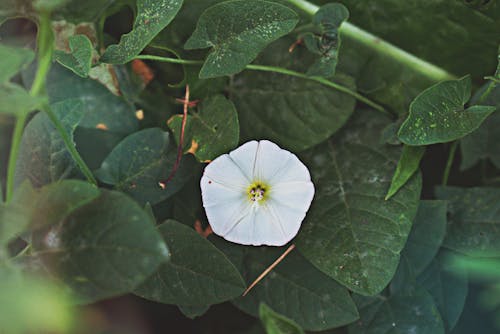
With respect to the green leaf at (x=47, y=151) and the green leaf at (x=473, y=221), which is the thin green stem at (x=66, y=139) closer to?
the green leaf at (x=47, y=151)

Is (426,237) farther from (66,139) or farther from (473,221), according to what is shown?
(66,139)

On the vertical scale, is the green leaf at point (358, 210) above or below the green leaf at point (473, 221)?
above

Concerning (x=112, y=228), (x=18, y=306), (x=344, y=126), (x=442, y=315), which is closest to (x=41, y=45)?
(x=112, y=228)

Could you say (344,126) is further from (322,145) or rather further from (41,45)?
(41,45)

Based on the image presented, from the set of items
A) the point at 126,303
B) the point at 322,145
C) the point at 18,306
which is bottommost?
the point at 126,303

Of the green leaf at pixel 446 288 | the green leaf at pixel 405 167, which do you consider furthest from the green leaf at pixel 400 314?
the green leaf at pixel 405 167

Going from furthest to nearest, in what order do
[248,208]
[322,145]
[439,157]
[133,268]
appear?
[439,157], [322,145], [248,208], [133,268]

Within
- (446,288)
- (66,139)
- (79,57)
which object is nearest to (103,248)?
(66,139)

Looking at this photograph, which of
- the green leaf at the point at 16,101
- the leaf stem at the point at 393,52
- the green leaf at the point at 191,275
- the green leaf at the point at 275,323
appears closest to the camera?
the green leaf at the point at 16,101
